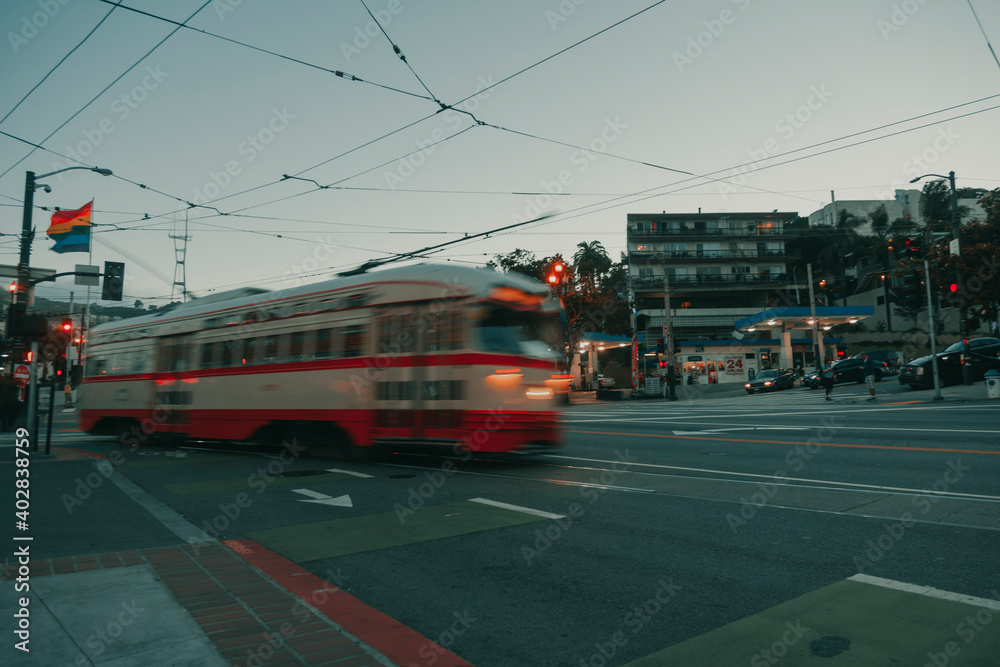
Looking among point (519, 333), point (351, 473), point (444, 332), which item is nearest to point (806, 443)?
point (519, 333)

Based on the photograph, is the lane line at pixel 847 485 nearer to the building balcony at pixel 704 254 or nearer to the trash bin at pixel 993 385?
the trash bin at pixel 993 385

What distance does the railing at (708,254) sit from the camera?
70.2 meters

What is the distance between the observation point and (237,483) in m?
9.93

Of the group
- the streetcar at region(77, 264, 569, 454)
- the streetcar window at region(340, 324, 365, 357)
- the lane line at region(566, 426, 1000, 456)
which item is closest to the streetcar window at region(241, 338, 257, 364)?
the streetcar at region(77, 264, 569, 454)

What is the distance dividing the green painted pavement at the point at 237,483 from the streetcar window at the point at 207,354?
5.14 m

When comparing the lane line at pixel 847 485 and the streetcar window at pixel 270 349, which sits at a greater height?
the streetcar window at pixel 270 349

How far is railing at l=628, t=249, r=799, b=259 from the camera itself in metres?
70.2

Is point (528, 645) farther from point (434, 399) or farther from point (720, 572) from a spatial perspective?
point (434, 399)

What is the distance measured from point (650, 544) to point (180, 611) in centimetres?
383

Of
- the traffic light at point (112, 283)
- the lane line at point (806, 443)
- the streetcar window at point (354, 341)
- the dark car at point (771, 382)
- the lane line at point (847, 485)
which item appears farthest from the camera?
the dark car at point (771, 382)

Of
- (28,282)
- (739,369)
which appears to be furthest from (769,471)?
(739,369)

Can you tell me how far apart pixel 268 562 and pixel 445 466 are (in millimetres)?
5892

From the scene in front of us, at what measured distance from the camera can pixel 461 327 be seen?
1051 cm

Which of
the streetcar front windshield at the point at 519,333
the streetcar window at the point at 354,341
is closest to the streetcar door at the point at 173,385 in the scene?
the streetcar window at the point at 354,341
